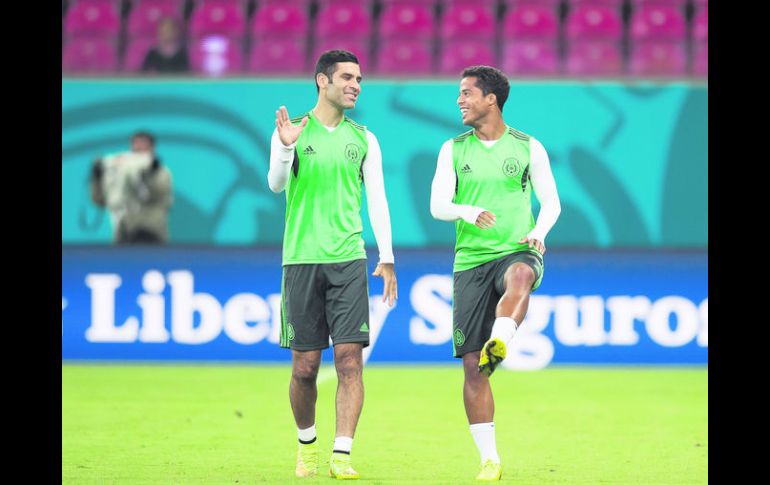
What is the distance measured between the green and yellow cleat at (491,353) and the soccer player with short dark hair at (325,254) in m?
0.75

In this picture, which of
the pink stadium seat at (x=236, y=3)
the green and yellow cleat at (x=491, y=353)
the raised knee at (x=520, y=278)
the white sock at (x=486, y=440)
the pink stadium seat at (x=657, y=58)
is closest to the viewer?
the green and yellow cleat at (x=491, y=353)

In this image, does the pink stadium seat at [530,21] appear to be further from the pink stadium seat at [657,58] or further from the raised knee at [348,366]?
the raised knee at [348,366]

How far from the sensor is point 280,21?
1544cm

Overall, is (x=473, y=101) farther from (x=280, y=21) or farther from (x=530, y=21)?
(x=280, y=21)

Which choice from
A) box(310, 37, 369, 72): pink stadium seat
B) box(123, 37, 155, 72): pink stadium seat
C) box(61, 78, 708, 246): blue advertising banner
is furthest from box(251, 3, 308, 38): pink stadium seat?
box(61, 78, 708, 246): blue advertising banner

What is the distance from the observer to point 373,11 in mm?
15938

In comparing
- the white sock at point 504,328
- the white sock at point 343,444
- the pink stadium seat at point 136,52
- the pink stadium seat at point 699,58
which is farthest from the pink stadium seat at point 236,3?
the white sock at point 504,328

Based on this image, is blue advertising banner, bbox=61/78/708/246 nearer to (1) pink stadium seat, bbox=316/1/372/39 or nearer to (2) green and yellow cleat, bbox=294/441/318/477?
(1) pink stadium seat, bbox=316/1/372/39

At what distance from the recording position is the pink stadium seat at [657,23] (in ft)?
49.6

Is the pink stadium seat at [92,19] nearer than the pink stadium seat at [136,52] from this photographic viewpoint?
No

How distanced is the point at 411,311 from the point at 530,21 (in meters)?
4.01

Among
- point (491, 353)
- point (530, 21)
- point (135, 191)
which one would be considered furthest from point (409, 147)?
point (491, 353)

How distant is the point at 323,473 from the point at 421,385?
4.80m
